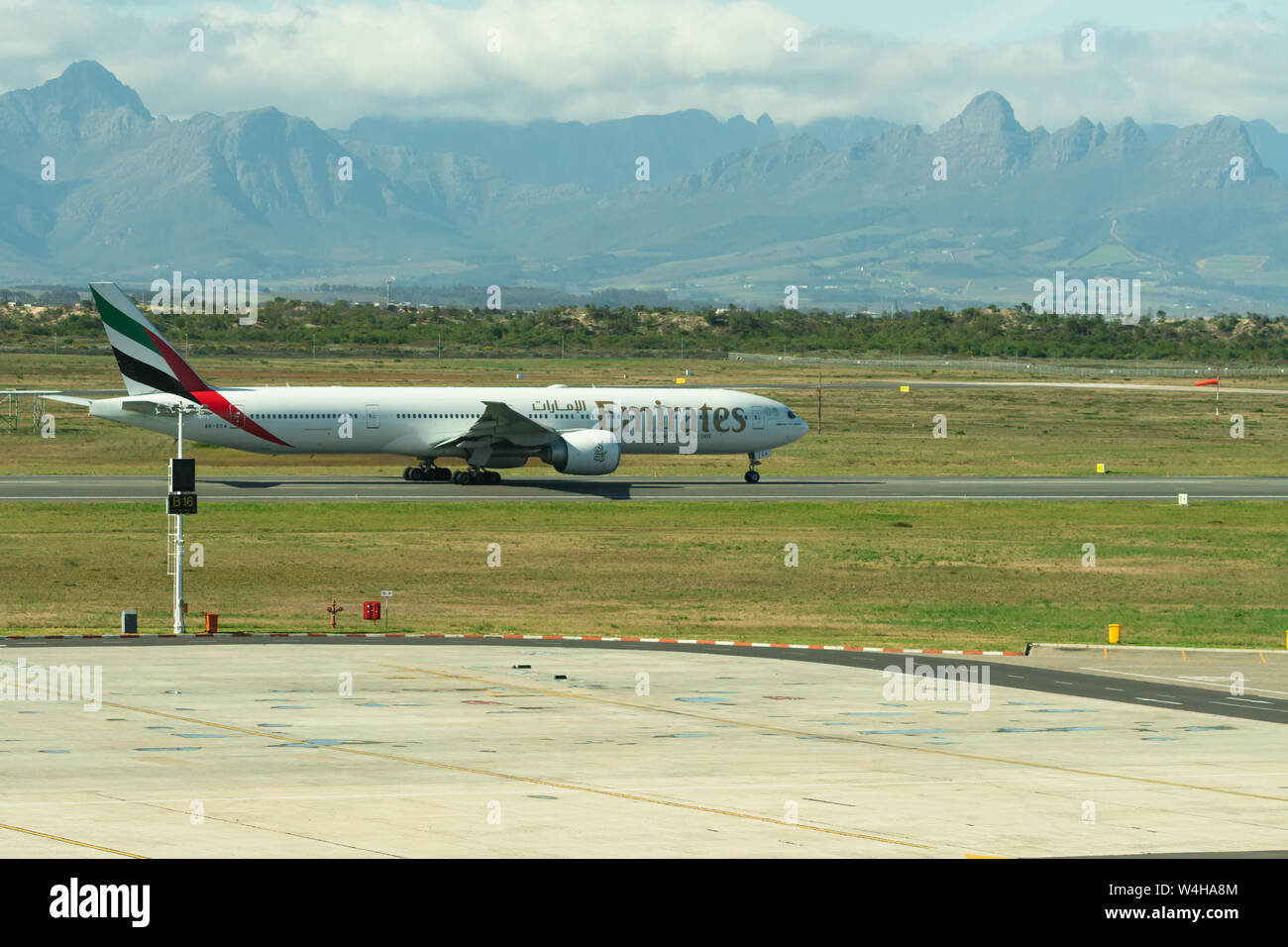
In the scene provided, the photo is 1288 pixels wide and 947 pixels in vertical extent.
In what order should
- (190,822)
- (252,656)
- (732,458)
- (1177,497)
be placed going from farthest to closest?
(732,458), (1177,497), (252,656), (190,822)

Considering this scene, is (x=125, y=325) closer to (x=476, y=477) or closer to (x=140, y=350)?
(x=140, y=350)

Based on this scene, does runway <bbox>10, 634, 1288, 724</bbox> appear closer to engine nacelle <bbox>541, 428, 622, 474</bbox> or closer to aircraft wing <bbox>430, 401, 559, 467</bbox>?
engine nacelle <bbox>541, 428, 622, 474</bbox>

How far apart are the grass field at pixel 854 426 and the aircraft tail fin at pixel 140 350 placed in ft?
30.0

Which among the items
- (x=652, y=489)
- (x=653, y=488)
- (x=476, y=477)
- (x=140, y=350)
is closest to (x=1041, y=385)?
(x=653, y=488)

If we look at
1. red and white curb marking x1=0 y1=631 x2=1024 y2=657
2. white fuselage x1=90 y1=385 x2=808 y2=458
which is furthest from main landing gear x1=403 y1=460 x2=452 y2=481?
red and white curb marking x1=0 y1=631 x2=1024 y2=657

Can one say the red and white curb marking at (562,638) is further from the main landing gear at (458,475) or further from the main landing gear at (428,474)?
the main landing gear at (428,474)

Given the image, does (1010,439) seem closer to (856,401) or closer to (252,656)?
(856,401)

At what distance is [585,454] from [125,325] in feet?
74.2

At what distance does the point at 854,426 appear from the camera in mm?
118562

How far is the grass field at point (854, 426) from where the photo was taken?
92.3 meters

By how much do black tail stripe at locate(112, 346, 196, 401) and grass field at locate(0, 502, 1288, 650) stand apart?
28.5 ft

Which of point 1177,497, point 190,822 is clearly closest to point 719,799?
point 190,822

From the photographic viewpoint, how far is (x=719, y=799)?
24688mm

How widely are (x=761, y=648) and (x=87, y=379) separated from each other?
104 m
